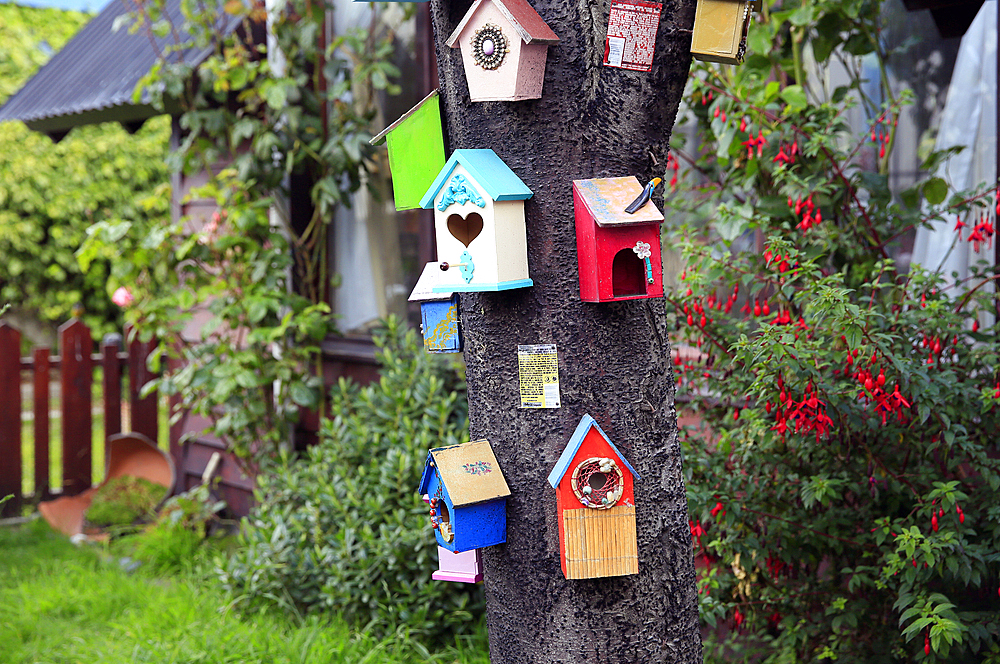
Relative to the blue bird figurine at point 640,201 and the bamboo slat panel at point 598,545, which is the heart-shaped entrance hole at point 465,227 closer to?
the blue bird figurine at point 640,201

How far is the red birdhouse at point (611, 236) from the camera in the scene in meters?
1.46

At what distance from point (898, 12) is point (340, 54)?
9.89ft

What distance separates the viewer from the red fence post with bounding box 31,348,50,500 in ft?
18.2

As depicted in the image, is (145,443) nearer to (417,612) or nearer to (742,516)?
(417,612)

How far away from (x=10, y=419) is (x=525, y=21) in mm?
5401

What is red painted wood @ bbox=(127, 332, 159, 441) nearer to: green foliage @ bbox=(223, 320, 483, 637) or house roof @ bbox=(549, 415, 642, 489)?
green foliage @ bbox=(223, 320, 483, 637)

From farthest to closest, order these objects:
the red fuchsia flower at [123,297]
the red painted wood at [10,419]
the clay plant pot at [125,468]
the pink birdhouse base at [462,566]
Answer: the red painted wood at [10,419] → the clay plant pot at [125,468] → the red fuchsia flower at [123,297] → the pink birdhouse base at [462,566]

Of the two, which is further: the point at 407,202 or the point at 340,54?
the point at 340,54

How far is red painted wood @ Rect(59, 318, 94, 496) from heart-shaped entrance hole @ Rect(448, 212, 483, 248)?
483 centimetres

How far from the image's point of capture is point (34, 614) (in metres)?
3.71

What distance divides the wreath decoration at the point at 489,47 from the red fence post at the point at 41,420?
5092 millimetres

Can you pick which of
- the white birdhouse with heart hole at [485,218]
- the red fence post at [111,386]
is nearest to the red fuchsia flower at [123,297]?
the red fence post at [111,386]

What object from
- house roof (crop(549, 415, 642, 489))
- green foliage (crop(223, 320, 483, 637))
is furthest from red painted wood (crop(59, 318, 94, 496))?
house roof (crop(549, 415, 642, 489))

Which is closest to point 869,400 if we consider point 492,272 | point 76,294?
point 492,272
